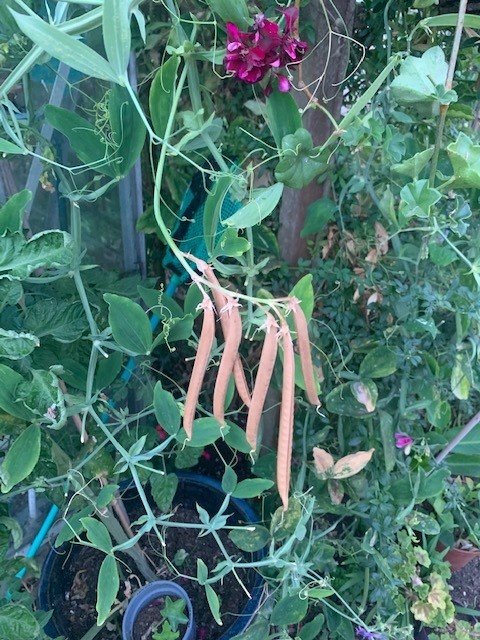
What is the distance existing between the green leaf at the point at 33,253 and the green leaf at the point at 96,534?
1.00 ft

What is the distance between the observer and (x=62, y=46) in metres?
0.50

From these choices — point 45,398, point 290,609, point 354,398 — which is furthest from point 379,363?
point 45,398

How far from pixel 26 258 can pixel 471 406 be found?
2.88 feet

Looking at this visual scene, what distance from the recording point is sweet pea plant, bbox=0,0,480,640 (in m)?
0.58

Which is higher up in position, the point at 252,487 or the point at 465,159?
the point at 465,159

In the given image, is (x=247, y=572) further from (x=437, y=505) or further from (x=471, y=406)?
(x=471, y=406)

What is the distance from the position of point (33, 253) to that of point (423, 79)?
0.48 metres

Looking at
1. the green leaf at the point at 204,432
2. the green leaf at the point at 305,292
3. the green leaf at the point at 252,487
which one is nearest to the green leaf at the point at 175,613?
the green leaf at the point at 252,487

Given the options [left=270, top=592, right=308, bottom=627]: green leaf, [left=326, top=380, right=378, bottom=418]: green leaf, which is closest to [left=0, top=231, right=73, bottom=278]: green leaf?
[left=326, top=380, right=378, bottom=418]: green leaf

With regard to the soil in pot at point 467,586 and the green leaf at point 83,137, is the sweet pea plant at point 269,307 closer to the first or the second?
the green leaf at point 83,137

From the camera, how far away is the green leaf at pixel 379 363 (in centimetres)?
83

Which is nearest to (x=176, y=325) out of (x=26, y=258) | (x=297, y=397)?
(x=26, y=258)

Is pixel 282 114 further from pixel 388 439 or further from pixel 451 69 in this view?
pixel 388 439

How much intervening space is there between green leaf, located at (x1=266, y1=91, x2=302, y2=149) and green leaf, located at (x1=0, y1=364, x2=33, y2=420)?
0.43 m
